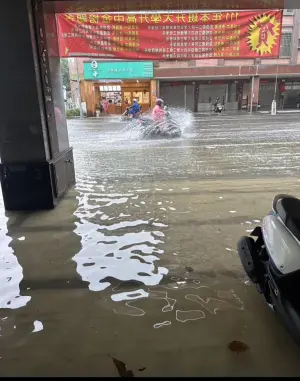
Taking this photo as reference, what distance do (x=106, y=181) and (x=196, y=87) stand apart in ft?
78.7

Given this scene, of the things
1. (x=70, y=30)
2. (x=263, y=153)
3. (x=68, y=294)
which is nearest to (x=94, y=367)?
(x=68, y=294)

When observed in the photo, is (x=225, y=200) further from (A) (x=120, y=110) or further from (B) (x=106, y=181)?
(A) (x=120, y=110)

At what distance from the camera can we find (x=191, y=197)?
14.1ft

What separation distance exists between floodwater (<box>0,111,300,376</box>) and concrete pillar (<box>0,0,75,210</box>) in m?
0.33

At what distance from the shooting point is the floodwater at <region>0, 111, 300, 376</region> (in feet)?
5.57

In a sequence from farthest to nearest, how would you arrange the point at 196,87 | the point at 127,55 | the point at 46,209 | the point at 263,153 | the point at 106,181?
1. the point at 196,87
2. the point at 263,153
3. the point at 127,55
4. the point at 106,181
5. the point at 46,209

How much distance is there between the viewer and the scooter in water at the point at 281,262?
64.0 inches

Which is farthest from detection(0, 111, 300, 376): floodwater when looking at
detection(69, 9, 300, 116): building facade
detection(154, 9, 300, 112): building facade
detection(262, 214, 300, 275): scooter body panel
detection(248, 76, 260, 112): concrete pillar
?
detection(248, 76, 260, 112): concrete pillar

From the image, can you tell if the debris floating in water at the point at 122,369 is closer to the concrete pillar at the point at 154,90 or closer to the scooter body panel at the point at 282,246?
the scooter body panel at the point at 282,246

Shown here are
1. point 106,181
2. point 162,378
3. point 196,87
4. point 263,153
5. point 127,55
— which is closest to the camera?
point 162,378

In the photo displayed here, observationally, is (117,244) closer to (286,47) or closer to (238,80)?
(286,47)

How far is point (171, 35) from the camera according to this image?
5582 millimetres

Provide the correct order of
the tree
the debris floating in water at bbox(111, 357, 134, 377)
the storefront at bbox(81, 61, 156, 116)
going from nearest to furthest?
the debris floating in water at bbox(111, 357, 134, 377) < the storefront at bbox(81, 61, 156, 116) < the tree

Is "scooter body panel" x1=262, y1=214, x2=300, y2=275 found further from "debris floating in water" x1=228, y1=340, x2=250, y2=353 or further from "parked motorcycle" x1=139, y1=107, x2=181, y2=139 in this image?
"parked motorcycle" x1=139, y1=107, x2=181, y2=139
